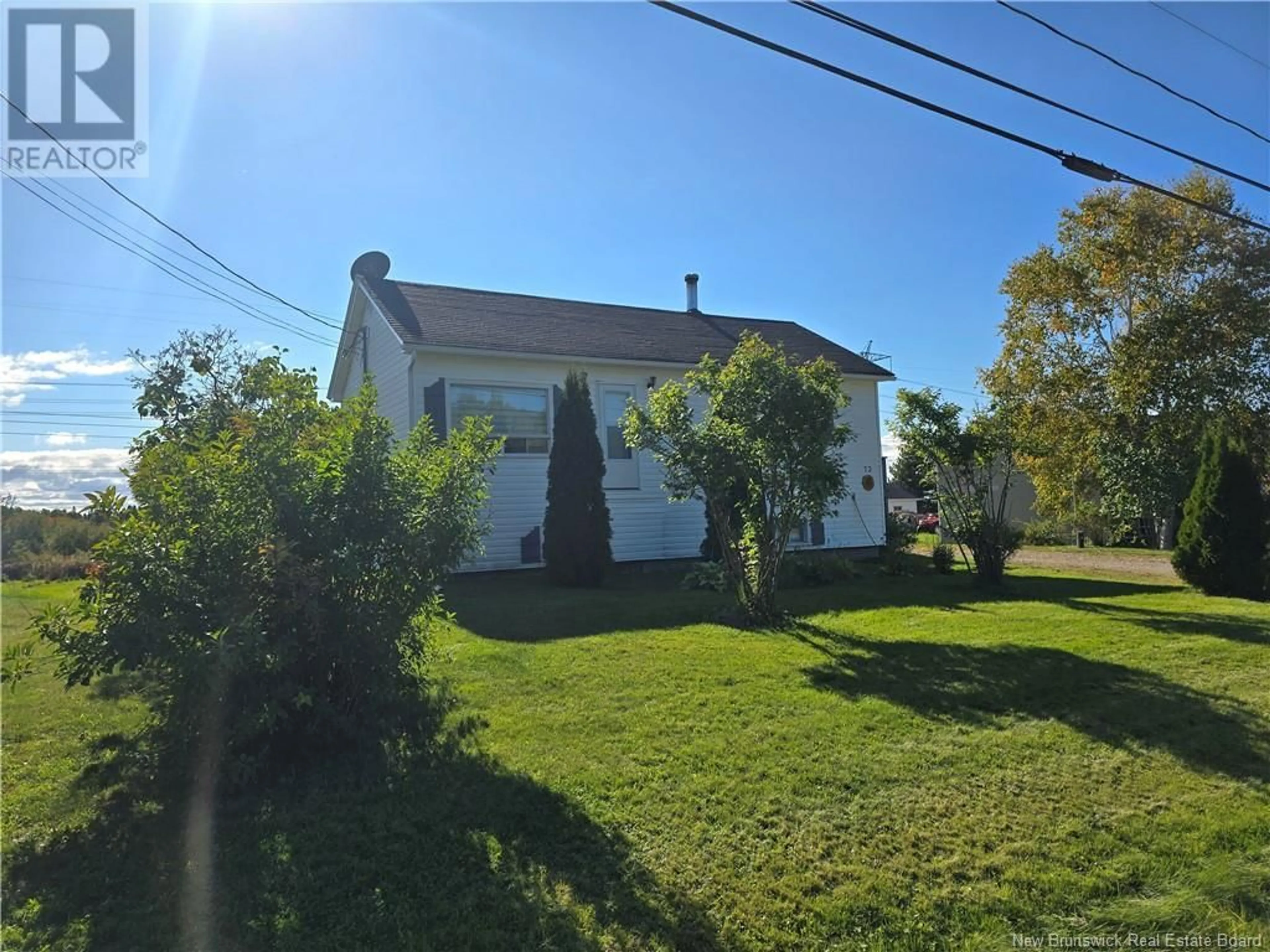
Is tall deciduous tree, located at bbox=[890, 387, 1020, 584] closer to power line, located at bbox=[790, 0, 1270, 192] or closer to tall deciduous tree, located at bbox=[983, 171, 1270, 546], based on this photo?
power line, located at bbox=[790, 0, 1270, 192]

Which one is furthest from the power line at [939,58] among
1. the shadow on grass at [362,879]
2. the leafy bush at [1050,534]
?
the leafy bush at [1050,534]

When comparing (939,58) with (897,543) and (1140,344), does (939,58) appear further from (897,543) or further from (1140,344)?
(1140,344)

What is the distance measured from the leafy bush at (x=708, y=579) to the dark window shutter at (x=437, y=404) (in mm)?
4659

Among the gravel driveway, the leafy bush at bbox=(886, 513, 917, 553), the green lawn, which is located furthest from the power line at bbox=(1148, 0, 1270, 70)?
the gravel driveway

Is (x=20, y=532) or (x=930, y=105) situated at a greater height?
(x=930, y=105)

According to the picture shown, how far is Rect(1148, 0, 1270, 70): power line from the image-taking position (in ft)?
22.1

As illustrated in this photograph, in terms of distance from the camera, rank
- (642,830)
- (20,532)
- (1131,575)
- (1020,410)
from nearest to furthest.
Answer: (642,830) < (1131,575) < (20,532) < (1020,410)

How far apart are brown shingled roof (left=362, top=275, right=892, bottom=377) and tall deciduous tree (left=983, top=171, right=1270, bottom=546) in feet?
24.1

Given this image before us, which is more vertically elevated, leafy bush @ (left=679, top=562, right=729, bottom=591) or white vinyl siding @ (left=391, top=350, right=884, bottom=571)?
white vinyl siding @ (left=391, top=350, right=884, bottom=571)

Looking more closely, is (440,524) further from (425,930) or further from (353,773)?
(425,930)

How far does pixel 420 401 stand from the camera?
12.4 metres

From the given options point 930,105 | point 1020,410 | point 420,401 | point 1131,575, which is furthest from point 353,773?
point 1020,410

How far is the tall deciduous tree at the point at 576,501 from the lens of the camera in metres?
11.3

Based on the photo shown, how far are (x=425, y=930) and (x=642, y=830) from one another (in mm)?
1045
